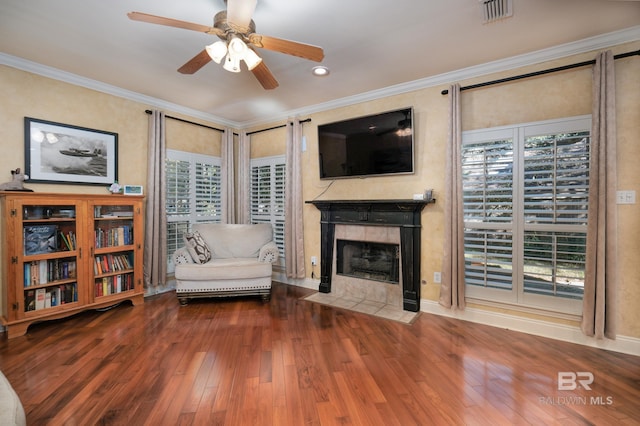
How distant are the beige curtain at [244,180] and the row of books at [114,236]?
1.73 m

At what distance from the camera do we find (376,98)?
3680 mm

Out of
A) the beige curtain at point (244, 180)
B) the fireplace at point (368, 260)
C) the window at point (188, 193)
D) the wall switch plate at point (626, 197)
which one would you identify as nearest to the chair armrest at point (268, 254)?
the fireplace at point (368, 260)

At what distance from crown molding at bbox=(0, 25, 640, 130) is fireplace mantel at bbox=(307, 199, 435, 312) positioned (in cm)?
135

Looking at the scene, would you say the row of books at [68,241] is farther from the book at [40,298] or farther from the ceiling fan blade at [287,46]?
the ceiling fan blade at [287,46]

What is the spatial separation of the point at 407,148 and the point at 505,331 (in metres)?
2.13

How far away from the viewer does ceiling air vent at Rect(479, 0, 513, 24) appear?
205 centimetres

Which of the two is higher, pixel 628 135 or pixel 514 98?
pixel 514 98

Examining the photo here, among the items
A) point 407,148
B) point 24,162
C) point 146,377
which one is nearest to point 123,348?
point 146,377

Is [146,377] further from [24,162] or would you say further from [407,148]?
[407,148]

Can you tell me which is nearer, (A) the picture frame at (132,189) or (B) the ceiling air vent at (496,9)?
(B) the ceiling air vent at (496,9)

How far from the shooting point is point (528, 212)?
2.78 meters

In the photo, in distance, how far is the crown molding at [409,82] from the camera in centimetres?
250

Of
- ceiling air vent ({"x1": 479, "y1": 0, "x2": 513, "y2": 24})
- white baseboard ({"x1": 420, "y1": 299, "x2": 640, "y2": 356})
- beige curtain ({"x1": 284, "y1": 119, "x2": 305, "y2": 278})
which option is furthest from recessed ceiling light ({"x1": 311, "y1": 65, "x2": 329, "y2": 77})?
white baseboard ({"x1": 420, "y1": 299, "x2": 640, "y2": 356})

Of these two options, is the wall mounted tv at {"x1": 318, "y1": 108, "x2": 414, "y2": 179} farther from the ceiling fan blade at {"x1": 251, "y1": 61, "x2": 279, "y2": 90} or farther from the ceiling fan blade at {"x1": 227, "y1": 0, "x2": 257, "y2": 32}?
the ceiling fan blade at {"x1": 227, "y1": 0, "x2": 257, "y2": 32}
